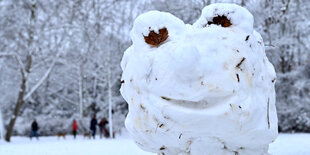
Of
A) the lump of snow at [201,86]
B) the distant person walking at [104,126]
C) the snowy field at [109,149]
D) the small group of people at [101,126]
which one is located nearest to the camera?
the lump of snow at [201,86]

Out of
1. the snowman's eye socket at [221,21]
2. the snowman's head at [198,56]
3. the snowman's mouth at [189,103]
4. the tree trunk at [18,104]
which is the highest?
the snowman's eye socket at [221,21]

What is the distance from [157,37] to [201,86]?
2.31 ft

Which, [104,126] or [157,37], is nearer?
[157,37]

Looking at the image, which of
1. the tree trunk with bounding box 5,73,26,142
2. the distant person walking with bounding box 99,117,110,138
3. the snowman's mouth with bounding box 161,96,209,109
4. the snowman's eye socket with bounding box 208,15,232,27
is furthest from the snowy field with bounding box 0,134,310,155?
the distant person walking with bounding box 99,117,110,138

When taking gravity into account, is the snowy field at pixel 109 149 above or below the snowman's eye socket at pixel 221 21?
below

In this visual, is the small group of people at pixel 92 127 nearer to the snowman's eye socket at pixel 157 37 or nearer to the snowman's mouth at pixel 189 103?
the snowman's eye socket at pixel 157 37

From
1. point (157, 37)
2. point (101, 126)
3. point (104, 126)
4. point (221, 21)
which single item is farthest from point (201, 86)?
Result: point (104, 126)

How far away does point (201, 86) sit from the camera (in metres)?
3.10

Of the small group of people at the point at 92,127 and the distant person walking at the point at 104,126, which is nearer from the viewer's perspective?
the small group of people at the point at 92,127

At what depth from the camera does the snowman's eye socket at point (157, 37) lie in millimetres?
3455

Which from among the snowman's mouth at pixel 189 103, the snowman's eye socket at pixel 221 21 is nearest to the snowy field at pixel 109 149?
the snowman's eye socket at pixel 221 21

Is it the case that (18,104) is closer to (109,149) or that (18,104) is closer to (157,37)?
(109,149)

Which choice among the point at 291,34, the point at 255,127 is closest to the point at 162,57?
the point at 255,127

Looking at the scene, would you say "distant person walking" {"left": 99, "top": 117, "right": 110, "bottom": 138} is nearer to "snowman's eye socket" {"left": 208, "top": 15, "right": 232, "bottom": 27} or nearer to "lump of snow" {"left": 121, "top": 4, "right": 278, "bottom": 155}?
"lump of snow" {"left": 121, "top": 4, "right": 278, "bottom": 155}
